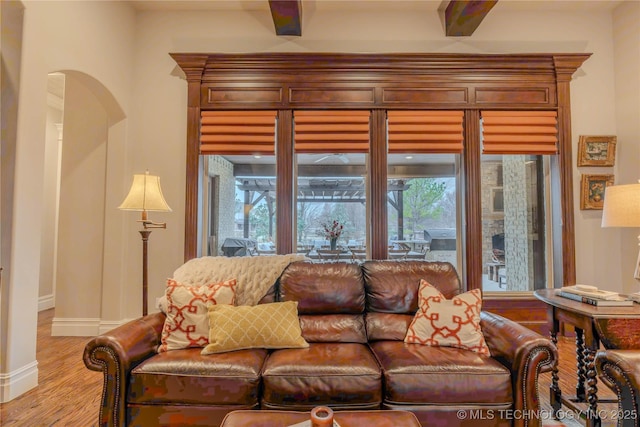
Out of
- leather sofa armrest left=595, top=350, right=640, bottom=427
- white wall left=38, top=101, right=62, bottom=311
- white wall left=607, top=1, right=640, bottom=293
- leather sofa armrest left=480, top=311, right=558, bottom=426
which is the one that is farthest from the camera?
white wall left=38, top=101, right=62, bottom=311

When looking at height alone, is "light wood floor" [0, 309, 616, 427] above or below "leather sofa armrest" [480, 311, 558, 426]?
below

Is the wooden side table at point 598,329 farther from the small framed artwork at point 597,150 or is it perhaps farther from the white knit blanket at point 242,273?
the small framed artwork at point 597,150

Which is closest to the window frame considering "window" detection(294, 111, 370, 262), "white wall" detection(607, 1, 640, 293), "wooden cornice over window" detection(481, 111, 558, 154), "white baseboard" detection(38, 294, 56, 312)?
"wooden cornice over window" detection(481, 111, 558, 154)

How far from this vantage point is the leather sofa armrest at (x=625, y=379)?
1.29 metres

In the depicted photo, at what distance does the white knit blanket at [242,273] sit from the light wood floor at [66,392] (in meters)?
1.01

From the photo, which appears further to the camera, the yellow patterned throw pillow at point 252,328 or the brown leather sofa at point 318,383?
the yellow patterned throw pillow at point 252,328

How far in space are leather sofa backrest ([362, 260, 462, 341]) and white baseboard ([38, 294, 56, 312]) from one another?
179 inches

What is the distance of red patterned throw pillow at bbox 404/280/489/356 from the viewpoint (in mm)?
2037

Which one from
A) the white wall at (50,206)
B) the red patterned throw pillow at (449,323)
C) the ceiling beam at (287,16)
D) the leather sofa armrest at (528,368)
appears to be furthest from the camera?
the white wall at (50,206)

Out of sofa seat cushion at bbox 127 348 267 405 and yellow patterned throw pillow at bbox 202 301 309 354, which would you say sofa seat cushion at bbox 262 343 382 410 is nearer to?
sofa seat cushion at bbox 127 348 267 405

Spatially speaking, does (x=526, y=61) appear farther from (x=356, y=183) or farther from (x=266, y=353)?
(x=266, y=353)

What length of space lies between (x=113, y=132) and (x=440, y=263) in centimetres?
350

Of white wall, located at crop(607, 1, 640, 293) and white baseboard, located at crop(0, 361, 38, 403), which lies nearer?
white baseboard, located at crop(0, 361, 38, 403)

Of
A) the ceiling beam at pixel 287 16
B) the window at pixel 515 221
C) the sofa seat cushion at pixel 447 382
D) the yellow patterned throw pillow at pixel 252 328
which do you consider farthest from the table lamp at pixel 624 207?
the ceiling beam at pixel 287 16
